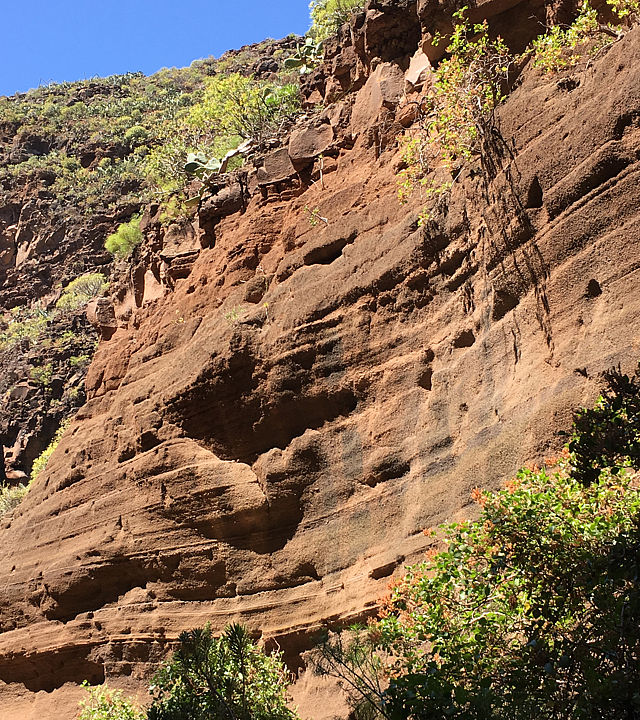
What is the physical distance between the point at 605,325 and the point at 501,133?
3617 mm

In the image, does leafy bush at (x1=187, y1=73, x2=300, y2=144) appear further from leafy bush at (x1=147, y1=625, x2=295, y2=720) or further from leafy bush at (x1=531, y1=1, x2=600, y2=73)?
leafy bush at (x1=147, y1=625, x2=295, y2=720)

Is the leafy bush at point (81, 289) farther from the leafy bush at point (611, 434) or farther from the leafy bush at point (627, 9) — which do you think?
the leafy bush at point (611, 434)

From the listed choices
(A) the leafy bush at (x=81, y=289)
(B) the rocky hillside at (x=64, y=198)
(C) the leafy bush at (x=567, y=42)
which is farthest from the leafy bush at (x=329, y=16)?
(A) the leafy bush at (x=81, y=289)

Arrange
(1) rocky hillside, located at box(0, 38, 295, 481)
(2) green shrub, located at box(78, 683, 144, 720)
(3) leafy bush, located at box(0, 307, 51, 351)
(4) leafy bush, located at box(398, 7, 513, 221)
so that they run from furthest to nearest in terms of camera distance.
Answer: (3) leafy bush, located at box(0, 307, 51, 351)
(1) rocky hillside, located at box(0, 38, 295, 481)
(2) green shrub, located at box(78, 683, 144, 720)
(4) leafy bush, located at box(398, 7, 513, 221)

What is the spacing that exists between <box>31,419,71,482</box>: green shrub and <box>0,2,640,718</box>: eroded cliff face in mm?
7596

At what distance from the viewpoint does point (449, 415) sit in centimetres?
1014

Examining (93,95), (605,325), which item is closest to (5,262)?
(93,95)

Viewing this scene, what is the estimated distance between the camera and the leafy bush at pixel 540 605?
5141 millimetres

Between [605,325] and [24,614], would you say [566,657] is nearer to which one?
[605,325]

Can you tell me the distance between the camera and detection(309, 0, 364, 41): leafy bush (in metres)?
23.3

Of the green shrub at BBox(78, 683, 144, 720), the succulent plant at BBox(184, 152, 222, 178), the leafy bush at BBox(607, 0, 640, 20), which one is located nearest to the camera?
the leafy bush at BBox(607, 0, 640, 20)

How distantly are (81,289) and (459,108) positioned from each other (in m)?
28.8

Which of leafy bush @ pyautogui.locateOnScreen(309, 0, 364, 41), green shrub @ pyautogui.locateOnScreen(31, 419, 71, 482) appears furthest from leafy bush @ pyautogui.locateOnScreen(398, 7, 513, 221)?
green shrub @ pyautogui.locateOnScreen(31, 419, 71, 482)

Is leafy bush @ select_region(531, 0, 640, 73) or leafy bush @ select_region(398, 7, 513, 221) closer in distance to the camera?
leafy bush @ select_region(531, 0, 640, 73)
